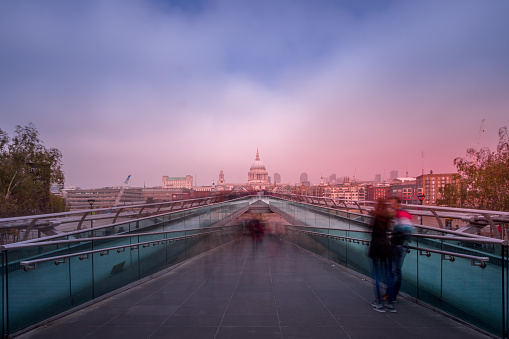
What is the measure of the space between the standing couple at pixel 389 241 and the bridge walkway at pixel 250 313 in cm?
52

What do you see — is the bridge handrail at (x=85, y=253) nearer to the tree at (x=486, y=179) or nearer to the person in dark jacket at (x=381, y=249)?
the person in dark jacket at (x=381, y=249)

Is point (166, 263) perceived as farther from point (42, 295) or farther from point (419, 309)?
point (419, 309)

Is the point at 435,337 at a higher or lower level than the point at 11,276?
lower

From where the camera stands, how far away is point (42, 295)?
5.04 m

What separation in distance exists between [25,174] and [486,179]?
1614 inches

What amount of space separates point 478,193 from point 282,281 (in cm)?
3547

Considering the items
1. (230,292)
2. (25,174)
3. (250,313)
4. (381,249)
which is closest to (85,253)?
(230,292)

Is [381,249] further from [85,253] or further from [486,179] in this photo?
[486,179]

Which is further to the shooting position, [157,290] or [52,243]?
[157,290]

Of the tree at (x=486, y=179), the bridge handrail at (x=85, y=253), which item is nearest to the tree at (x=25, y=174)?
the bridge handrail at (x=85, y=253)

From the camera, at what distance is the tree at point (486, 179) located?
3259 cm

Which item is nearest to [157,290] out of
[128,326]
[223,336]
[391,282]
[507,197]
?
[128,326]

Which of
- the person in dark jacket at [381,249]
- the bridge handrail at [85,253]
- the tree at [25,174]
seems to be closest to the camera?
the bridge handrail at [85,253]

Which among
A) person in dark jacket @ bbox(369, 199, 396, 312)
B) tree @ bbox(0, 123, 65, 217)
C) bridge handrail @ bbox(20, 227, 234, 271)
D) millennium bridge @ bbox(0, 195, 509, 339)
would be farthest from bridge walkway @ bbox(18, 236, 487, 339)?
tree @ bbox(0, 123, 65, 217)
